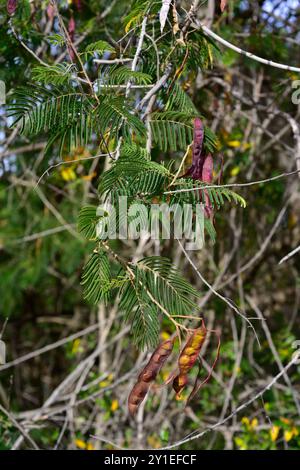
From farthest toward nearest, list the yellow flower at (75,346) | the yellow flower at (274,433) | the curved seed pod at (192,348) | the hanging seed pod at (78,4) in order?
the yellow flower at (75,346) < the yellow flower at (274,433) < the hanging seed pod at (78,4) < the curved seed pod at (192,348)

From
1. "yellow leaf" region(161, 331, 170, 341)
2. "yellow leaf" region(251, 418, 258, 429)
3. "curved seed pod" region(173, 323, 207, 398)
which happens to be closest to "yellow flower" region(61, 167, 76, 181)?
"yellow leaf" region(161, 331, 170, 341)

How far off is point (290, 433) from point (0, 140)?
1.71m

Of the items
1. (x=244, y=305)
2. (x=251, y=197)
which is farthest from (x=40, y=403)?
(x=251, y=197)

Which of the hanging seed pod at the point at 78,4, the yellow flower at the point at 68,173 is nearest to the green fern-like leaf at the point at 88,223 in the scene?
the hanging seed pod at the point at 78,4

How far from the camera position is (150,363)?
4.76 feet

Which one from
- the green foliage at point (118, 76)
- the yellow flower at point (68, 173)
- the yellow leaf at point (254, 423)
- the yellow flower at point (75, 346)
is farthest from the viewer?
the yellow flower at point (75, 346)

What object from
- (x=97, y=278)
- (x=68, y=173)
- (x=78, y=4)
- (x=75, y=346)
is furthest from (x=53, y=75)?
(x=75, y=346)

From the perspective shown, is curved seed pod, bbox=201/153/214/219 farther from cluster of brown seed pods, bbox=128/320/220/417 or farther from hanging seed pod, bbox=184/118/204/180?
cluster of brown seed pods, bbox=128/320/220/417

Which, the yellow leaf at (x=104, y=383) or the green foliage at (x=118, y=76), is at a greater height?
the green foliage at (x=118, y=76)

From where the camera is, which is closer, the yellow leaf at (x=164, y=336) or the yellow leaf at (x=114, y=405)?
the yellow leaf at (x=114, y=405)

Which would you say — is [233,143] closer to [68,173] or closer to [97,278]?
[68,173]

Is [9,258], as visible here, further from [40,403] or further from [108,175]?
[108,175]

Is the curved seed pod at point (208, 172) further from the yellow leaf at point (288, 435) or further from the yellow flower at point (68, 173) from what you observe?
the yellow flower at point (68, 173)

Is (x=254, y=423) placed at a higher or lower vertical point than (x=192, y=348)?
lower
